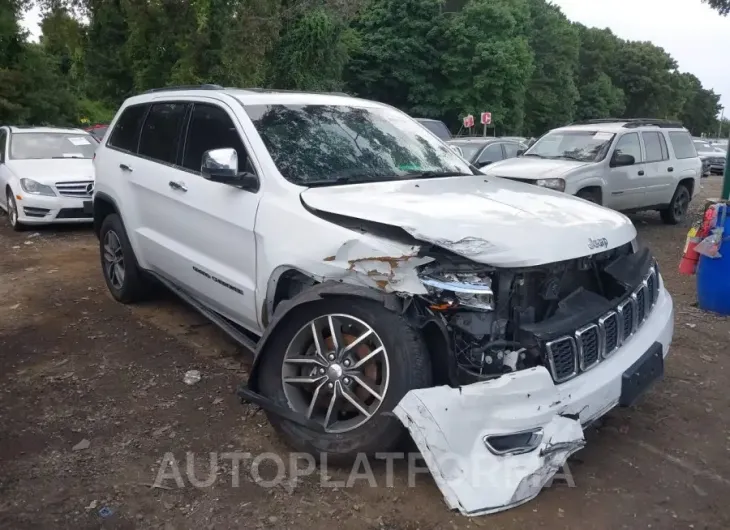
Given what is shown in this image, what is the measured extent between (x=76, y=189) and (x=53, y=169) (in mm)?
619

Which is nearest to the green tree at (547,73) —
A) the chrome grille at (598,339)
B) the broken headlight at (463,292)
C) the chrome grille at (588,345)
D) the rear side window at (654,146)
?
the rear side window at (654,146)

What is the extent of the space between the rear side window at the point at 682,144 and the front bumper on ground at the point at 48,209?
9750 mm

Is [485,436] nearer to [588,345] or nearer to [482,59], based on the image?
[588,345]

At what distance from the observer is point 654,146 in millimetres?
11289

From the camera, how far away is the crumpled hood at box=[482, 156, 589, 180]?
9.45m

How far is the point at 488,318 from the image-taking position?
308 cm

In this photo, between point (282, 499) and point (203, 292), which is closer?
point (282, 499)

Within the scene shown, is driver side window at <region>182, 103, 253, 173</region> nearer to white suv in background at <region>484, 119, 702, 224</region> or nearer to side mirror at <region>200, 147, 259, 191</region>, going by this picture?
side mirror at <region>200, 147, 259, 191</region>

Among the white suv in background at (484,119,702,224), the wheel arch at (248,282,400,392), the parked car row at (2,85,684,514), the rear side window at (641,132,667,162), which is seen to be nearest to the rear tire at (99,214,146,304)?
the parked car row at (2,85,684,514)

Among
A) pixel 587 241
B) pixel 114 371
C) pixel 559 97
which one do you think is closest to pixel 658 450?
pixel 587 241

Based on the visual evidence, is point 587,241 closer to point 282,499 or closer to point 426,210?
point 426,210

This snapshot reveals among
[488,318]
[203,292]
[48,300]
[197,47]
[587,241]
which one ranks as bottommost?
[48,300]

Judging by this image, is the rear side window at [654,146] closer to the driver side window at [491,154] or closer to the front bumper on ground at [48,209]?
the driver side window at [491,154]

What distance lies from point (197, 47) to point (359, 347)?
16.6 metres
